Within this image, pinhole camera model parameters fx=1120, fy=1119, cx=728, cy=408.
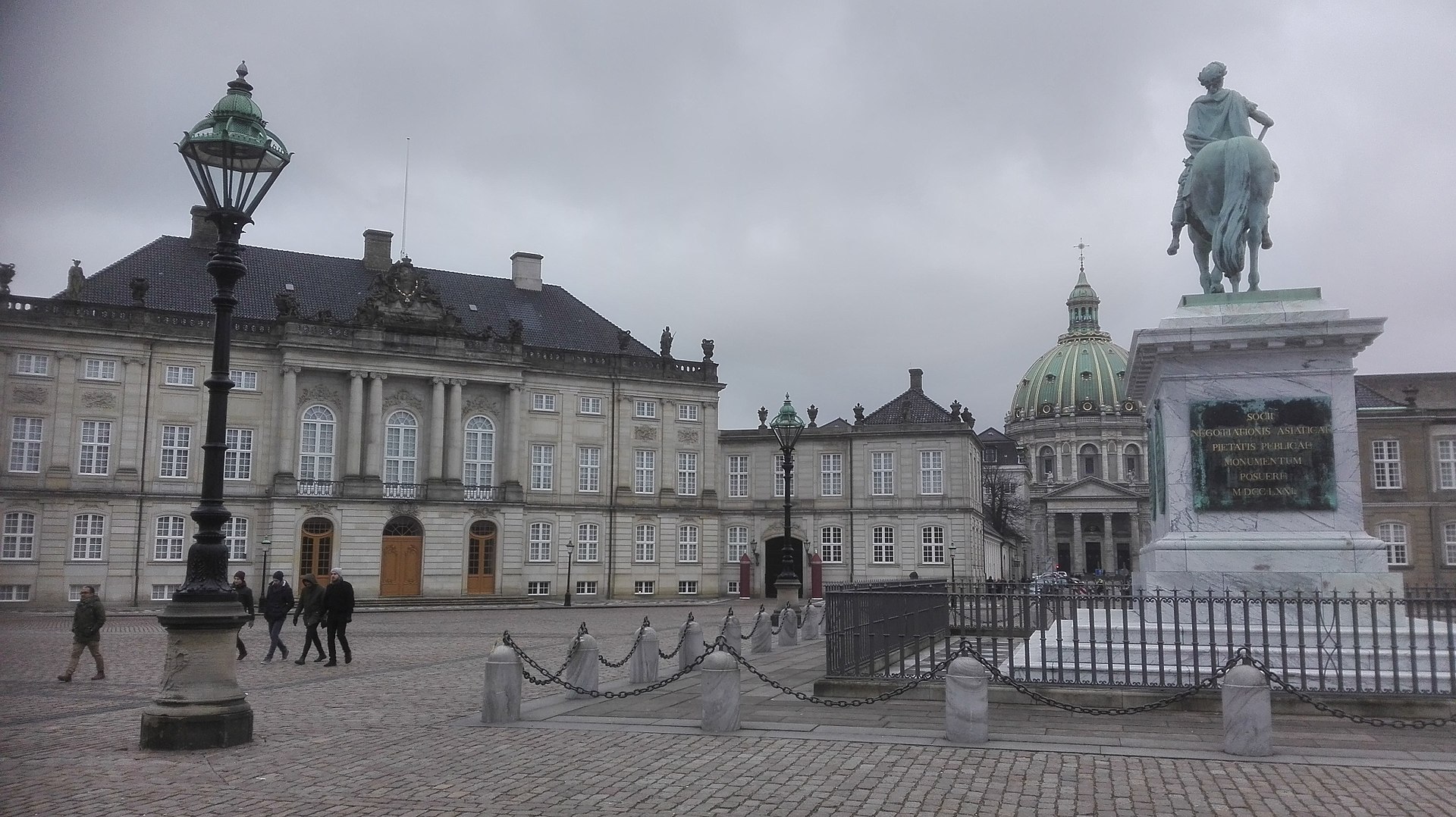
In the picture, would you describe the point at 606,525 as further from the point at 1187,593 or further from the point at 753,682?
the point at 1187,593

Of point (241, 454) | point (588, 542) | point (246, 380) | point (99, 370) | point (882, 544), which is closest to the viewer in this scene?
point (99, 370)

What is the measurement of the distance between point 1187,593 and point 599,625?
920 inches

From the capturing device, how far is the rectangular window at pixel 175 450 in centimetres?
4662

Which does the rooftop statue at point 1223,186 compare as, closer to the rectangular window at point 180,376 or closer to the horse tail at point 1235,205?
the horse tail at point 1235,205

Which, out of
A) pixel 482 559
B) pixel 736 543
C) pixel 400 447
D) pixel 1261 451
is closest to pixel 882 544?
pixel 736 543

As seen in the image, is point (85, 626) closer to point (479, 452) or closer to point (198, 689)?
A: point (198, 689)

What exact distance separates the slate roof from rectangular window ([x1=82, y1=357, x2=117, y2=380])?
2618mm

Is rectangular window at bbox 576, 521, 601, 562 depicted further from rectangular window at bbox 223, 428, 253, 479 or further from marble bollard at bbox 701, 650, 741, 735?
marble bollard at bbox 701, 650, 741, 735

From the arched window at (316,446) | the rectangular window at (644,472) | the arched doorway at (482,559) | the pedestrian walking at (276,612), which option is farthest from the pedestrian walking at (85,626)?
the rectangular window at (644,472)

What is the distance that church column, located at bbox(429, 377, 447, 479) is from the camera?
5125cm

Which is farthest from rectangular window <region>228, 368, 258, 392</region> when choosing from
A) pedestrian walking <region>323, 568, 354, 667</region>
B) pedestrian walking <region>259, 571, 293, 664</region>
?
pedestrian walking <region>323, 568, 354, 667</region>

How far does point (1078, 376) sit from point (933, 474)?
105m

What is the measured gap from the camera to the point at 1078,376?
156875mm

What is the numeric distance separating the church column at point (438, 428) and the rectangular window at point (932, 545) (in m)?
25.1
